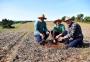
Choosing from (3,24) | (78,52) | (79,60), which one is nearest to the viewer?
(79,60)

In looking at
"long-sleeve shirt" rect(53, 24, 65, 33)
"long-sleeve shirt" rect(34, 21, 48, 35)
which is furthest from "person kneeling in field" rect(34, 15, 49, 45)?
"long-sleeve shirt" rect(53, 24, 65, 33)

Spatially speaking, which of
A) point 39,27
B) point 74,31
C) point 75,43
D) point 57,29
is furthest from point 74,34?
point 39,27

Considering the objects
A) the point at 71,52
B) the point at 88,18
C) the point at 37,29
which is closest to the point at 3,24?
the point at 88,18

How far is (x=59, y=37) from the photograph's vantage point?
1784cm

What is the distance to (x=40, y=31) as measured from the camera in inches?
749

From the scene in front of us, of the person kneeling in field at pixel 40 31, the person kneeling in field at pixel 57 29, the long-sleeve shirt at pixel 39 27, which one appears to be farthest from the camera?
the person kneeling in field at pixel 57 29

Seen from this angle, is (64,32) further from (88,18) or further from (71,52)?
(88,18)

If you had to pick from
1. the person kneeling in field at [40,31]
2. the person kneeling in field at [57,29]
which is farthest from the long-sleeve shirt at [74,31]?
the person kneeling in field at [57,29]

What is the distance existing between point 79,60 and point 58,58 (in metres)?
0.92

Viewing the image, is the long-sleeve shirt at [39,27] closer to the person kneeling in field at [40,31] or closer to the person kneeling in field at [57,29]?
the person kneeling in field at [40,31]

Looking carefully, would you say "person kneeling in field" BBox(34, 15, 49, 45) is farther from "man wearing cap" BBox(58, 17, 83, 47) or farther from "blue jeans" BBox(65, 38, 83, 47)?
"blue jeans" BBox(65, 38, 83, 47)

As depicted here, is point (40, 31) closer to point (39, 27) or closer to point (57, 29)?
point (39, 27)

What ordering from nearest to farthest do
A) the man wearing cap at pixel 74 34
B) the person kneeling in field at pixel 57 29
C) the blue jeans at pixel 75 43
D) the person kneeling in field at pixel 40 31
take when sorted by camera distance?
the man wearing cap at pixel 74 34
the blue jeans at pixel 75 43
the person kneeling in field at pixel 40 31
the person kneeling in field at pixel 57 29

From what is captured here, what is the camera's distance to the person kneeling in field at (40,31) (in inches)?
715
